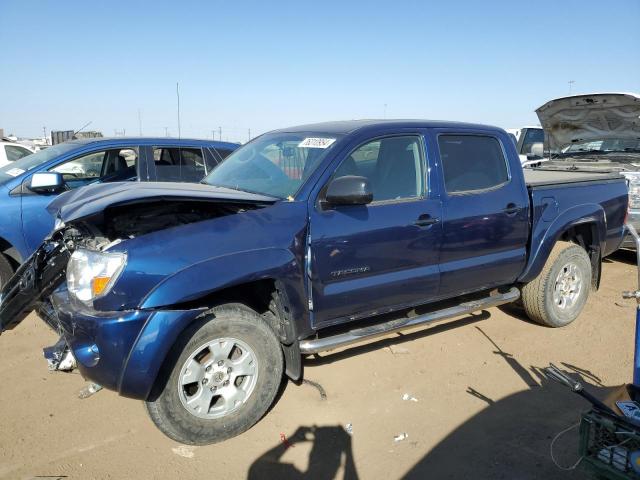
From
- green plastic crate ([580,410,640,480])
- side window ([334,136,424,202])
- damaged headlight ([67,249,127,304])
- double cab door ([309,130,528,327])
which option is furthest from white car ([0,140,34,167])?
green plastic crate ([580,410,640,480])

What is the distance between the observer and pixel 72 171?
18.3ft

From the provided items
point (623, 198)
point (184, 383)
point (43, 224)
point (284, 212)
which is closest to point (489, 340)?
point (623, 198)

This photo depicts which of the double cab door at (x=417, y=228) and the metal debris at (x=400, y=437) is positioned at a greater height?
the double cab door at (x=417, y=228)

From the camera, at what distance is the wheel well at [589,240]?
4977mm

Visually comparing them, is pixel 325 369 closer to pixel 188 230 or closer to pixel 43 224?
→ pixel 188 230

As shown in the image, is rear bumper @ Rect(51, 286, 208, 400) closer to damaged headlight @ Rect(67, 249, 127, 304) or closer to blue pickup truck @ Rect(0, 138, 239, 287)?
damaged headlight @ Rect(67, 249, 127, 304)

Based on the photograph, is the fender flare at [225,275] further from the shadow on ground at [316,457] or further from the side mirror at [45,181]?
the side mirror at [45,181]

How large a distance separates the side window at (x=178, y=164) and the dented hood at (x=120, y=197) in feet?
8.74

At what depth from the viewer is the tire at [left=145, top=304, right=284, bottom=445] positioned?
9.21ft

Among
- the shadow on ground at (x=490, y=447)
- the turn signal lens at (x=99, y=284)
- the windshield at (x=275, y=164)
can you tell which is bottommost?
the shadow on ground at (x=490, y=447)

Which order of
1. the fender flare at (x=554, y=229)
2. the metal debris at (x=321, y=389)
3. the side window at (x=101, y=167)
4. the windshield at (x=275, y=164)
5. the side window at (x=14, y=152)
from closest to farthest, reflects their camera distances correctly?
1. the windshield at (x=275, y=164)
2. the metal debris at (x=321, y=389)
3. the fender flare at (x=554, y=229)
4. the side window at (x=101, y=167)
5. the side window at (x=14, y=152)

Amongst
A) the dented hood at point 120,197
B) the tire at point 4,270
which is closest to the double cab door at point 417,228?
the dented hood at point 120,197

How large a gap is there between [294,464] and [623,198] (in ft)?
14.6

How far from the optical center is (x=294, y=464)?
2.81m
